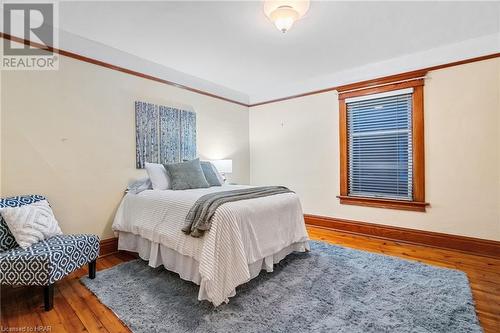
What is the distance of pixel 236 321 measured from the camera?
65.8 inches

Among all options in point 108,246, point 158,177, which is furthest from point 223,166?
point 108,246

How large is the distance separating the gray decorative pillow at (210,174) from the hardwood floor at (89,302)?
1.31 metres

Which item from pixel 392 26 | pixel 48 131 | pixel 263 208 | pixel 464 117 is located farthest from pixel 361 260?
pixel 48 131

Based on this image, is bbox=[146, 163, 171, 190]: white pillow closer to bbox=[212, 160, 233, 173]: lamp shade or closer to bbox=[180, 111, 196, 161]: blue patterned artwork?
bbox=[180, 111, 196, 161]: blue patterned artwork

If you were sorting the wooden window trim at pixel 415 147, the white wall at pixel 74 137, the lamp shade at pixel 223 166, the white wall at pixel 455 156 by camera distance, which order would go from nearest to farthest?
the white wall at pixel 74 137 < the white wall at pixel 455 156 < the wooden window trim at pixel 415 147 < the lamp shade at pixel 223 166

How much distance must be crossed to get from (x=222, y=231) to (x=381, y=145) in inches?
112

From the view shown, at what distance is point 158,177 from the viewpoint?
9.98 feet

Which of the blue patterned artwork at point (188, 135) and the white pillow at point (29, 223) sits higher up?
the blue patterned artwork at point (188, 135)

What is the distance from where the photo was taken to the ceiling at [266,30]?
223cm

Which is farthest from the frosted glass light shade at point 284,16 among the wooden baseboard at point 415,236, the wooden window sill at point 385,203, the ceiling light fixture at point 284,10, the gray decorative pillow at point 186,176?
the wooden baseboard at point 415,236

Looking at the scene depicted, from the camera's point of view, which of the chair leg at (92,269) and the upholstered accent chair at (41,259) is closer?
the upholstered accent chair at (41,259)

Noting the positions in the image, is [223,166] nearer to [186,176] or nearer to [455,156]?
[186,176]

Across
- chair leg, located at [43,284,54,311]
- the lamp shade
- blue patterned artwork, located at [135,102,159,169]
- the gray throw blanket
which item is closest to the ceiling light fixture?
the gray throw blanket

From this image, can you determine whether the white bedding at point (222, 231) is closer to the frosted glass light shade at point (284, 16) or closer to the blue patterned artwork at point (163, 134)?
the blue patterned artwork at point (163, 134)
